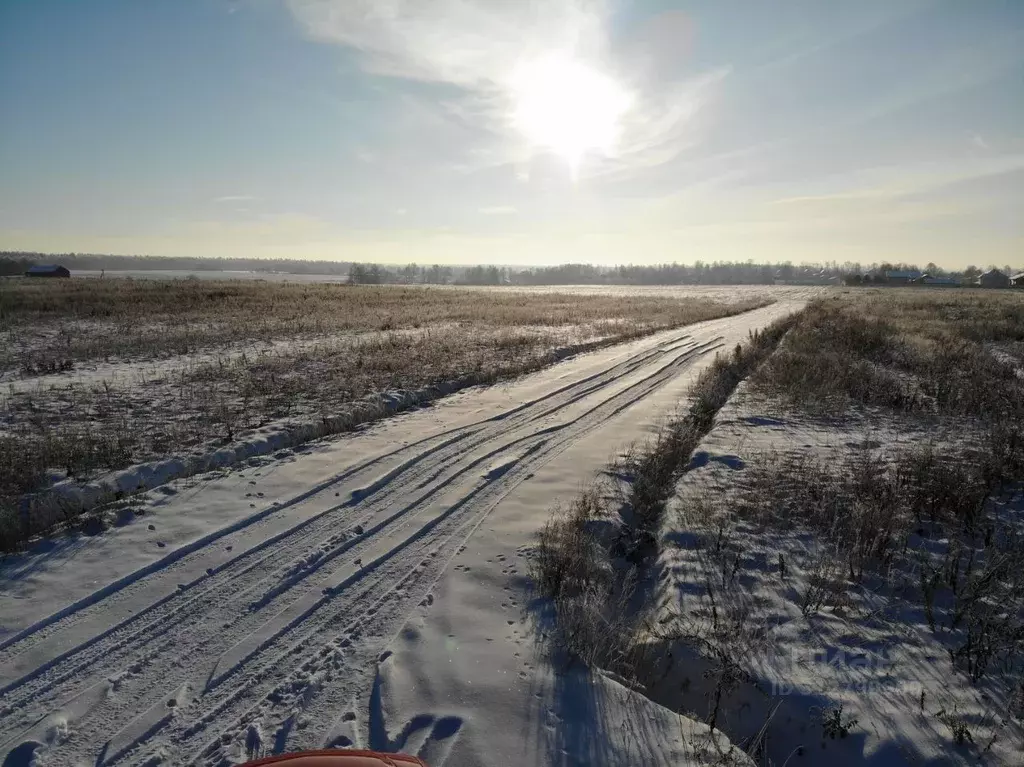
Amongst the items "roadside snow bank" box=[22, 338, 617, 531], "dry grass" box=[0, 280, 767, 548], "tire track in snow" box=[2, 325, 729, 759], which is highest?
"dry grass" box=[0, 280, 767, 548]

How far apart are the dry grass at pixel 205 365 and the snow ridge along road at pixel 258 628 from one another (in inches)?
84.6

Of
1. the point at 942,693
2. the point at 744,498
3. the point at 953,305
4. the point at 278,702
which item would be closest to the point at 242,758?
A: the point at 278,702

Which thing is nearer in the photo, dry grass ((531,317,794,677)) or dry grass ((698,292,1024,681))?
dry grass ((531,317,794,677))

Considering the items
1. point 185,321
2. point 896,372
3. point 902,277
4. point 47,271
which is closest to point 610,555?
point 896,372

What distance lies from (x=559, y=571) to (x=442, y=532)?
1.53 meters

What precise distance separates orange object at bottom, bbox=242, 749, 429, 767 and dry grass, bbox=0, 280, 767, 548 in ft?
17.4

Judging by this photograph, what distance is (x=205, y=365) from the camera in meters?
14.5

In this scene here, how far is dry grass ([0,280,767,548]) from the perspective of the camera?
8.09 meters

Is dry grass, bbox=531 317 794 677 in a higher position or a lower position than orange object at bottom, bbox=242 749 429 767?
lower

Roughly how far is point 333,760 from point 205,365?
15.0 metres

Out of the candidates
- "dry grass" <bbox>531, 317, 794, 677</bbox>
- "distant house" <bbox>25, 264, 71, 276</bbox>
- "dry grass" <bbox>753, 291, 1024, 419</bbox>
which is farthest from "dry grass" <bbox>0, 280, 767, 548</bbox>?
"distant house" <bbox>25, 264, 71, 276</bbox>

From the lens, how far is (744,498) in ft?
22.4

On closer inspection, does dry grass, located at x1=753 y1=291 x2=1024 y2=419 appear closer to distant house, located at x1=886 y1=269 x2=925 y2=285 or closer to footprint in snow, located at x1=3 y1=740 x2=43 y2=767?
footprint in snow, located at x1=3 y1=740 x2=43 y2=767

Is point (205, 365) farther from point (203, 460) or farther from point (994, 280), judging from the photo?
point (994, 280)
